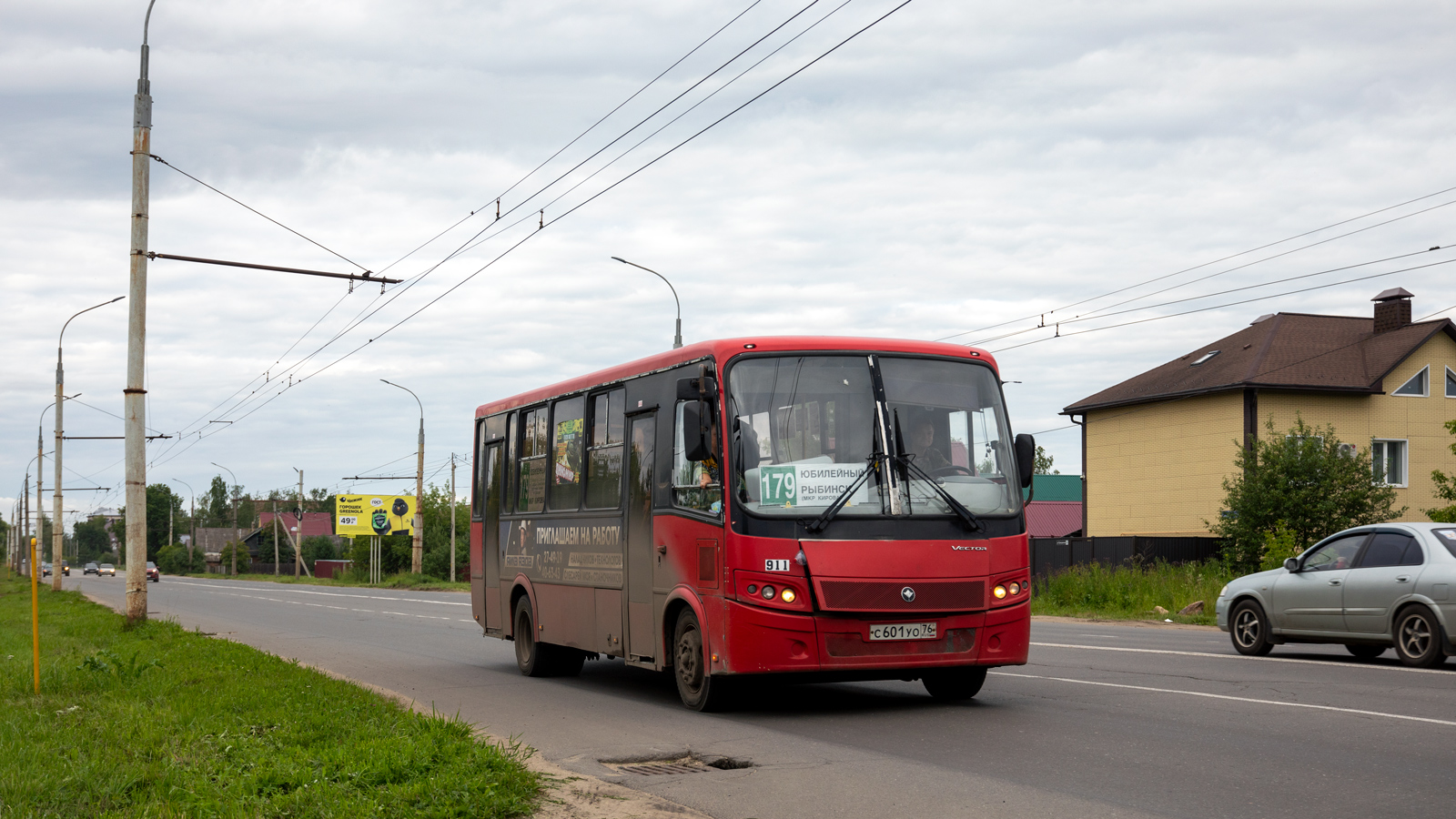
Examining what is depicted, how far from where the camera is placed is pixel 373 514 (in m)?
86.6

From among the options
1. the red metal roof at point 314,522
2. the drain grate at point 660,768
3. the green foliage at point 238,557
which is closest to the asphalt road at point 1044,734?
the drain grate at point 660,768

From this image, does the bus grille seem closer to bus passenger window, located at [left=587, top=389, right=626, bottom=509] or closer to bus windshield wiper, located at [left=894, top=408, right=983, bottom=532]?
bus windshield wiper, located at [left=894, top=408, right=983, bottom=532]

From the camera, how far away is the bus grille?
392 inches

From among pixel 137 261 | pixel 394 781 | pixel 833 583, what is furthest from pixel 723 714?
pixel 137 261

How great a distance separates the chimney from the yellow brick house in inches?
1.3

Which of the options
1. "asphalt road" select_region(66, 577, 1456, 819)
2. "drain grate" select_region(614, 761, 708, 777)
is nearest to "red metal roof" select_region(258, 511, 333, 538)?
"asphalt road" select_region(66, 577, 1456, 819)

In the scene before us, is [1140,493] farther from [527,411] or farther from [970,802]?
[970,802]

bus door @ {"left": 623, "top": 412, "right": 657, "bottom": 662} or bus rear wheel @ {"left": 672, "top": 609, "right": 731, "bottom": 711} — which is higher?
bus door @ {"left": 623, "top": 412, "right": 657, "bottom": 662}

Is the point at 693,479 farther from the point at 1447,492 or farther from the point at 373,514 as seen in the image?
the point at 373,514

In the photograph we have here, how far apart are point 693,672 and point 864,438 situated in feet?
7.60

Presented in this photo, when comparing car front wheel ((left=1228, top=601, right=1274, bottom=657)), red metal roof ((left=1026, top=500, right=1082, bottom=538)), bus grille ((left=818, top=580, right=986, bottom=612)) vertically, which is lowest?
red metal roof ((left=1026, top=500, right=1082, bottom=538))

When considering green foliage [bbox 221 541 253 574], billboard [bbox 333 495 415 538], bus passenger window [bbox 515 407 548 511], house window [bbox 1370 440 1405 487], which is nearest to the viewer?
bus passenger window [bbox 515 407 548 511]

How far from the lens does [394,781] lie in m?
6.95

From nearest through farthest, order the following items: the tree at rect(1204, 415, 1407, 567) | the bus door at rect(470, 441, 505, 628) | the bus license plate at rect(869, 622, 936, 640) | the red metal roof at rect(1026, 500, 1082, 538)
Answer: the bus license plate at rect(869, 622, 936, 640)
the bus door at rect(470, 441, 505, 628)
the tree at rect(1204, 415, 1407, 567)
the red metal roof at rect(1026, 500, 1082, 538)
